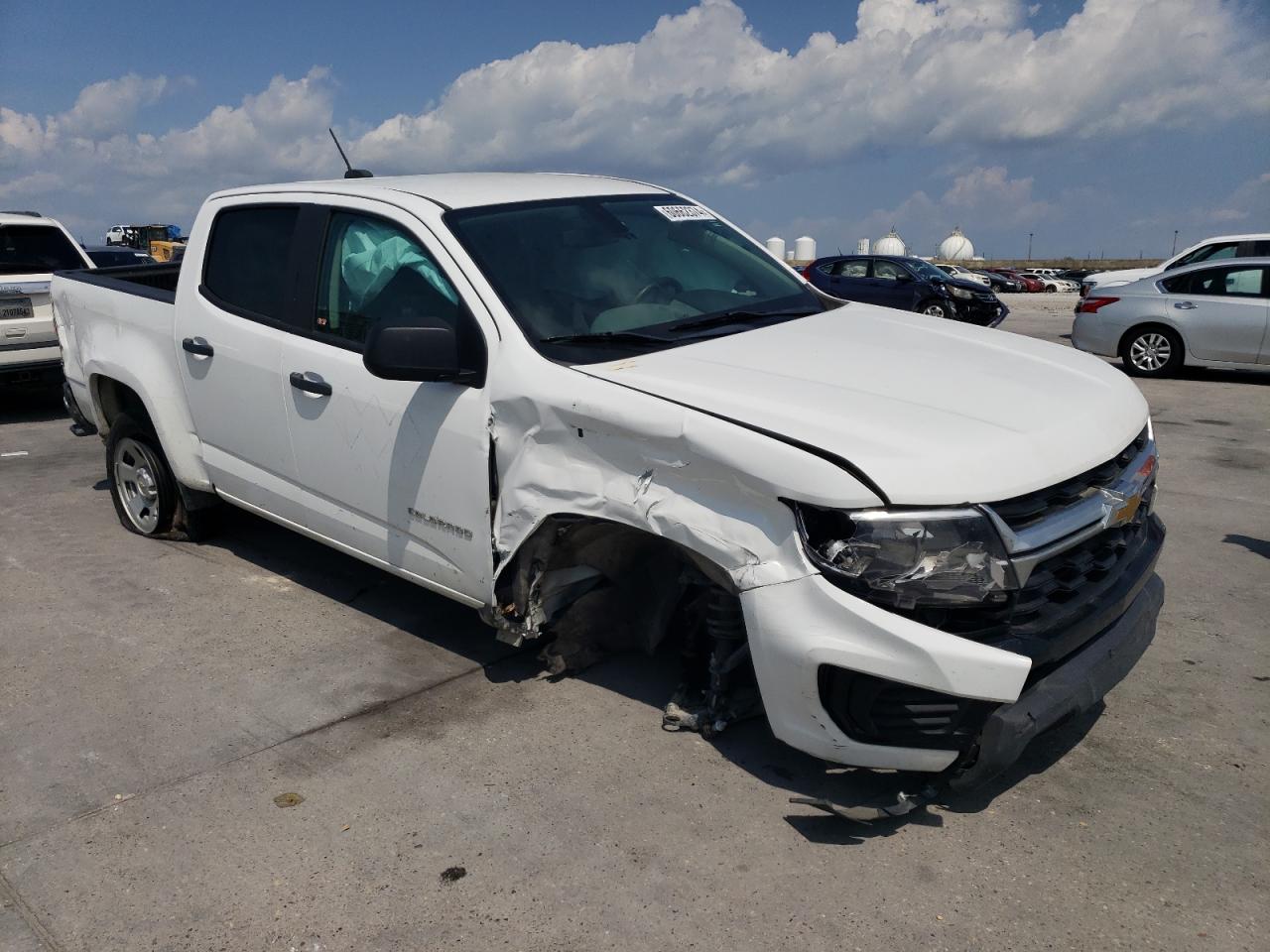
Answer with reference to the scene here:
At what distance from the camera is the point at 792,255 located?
208 ft

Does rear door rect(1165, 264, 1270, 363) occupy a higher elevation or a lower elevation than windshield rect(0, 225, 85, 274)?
lower

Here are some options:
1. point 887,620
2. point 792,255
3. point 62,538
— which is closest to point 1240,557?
point 887,620

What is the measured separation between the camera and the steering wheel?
4016mm

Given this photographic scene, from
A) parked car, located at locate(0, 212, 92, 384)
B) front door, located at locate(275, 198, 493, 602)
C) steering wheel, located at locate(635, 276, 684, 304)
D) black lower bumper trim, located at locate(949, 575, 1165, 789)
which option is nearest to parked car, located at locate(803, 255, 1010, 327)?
parked car, located at locate(0, 212, 92, 384)

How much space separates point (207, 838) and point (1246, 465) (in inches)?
285

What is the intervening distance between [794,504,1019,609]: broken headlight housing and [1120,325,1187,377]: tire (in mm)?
11245

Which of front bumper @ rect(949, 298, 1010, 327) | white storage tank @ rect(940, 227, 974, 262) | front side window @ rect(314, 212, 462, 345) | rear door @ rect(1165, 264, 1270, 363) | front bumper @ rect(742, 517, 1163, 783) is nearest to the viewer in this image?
front bumper @ rect(742, 517, 1163, 783)

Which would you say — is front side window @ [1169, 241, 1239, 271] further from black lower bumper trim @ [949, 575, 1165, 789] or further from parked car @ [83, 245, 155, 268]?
parked car @ [83, 245, 155, 268]

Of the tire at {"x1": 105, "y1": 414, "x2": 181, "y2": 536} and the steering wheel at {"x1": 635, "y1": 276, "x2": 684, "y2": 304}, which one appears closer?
the steering wheel at {"x1": 635, "y1": 276, "x2": 684, "y2": 304}

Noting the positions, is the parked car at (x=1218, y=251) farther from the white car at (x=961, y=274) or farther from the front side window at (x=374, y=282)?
the front side window at (x=374, y=282)

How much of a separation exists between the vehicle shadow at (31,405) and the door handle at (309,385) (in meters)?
6.82

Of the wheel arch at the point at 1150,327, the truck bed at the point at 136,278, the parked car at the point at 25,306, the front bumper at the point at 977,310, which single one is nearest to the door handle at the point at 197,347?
the truck bed at the point at 136,278

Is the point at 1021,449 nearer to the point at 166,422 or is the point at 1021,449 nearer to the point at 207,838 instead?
the point at 207,838

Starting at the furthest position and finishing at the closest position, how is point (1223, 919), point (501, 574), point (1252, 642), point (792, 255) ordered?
point (792, 255) < point (1252, 642) < point (501, 574) < point (1223, 919)
